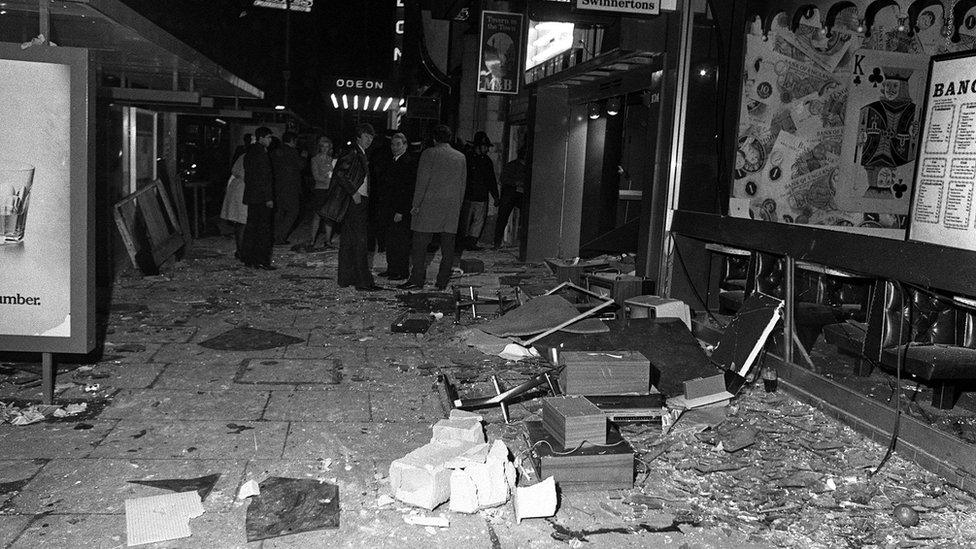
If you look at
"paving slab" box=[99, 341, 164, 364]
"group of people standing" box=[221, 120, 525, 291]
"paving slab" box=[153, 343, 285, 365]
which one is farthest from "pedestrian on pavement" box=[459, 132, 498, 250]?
"paving slab" box=[99, 341, 164, 364]

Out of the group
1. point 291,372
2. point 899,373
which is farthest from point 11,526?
point 899,373

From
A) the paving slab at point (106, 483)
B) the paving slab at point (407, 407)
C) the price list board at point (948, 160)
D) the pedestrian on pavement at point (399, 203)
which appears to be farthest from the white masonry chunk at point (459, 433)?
the pedestrian on pavement at point (399, 203)

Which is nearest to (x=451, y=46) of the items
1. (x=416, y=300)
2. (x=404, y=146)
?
(x=404, y=146)

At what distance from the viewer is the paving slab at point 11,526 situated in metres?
3.64

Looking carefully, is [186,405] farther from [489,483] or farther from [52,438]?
[489,483]

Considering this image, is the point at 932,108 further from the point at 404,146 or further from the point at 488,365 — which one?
the point at 404,146

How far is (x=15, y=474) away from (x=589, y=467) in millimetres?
2905

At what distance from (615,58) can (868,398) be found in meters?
5.99

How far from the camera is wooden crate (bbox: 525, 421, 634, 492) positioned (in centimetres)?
446

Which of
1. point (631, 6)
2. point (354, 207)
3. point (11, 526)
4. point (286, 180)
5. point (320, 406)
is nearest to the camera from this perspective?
point (11, 526)

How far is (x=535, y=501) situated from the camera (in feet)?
13.3

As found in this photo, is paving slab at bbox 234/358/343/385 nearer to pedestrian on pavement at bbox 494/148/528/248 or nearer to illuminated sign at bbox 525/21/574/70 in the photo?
illuminated sign at bbox 525/21/574/70

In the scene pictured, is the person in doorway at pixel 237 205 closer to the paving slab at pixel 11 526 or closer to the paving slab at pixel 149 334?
the paving slab at pixel 149 334

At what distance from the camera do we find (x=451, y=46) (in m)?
31.2
